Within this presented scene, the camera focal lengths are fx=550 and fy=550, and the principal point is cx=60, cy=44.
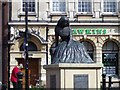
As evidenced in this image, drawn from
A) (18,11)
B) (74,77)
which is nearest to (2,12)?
(18,11)

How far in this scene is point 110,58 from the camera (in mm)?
41094

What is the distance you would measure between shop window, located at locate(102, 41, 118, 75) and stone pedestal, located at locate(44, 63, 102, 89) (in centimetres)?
2351

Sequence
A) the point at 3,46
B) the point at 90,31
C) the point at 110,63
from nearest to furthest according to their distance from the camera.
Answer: the point at 3,46 < the point at 90,31 < the point at 110,63

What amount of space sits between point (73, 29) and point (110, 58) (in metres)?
3.53

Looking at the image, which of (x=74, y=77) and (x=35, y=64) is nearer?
(x=74, y=77)

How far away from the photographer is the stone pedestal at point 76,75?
17.4 m

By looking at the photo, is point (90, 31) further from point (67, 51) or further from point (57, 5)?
point (67, 51)

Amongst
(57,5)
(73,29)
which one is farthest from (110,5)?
(57,5)

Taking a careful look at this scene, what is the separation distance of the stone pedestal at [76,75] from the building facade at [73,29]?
22146mm

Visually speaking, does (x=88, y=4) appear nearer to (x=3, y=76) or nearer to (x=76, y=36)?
(x=76, y=36)

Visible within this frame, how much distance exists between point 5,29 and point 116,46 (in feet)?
27.7

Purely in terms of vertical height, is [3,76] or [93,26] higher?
[93,26]

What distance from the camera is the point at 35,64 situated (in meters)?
40.8

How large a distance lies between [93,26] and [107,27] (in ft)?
3.49
